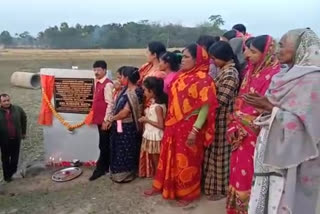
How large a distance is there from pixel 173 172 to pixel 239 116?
127 cm

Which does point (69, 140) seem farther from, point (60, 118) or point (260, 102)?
point (260, 102)

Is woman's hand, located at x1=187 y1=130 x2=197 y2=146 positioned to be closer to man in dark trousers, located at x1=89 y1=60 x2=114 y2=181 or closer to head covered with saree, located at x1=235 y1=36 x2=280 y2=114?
head covered with saree, located at x1=235 y1=36 x2=280 y2=114

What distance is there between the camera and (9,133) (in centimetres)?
607

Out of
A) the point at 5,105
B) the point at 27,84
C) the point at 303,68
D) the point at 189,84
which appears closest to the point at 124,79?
the point at 189,84

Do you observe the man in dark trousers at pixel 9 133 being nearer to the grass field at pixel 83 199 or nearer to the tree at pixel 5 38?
the grass field at pixel 83 199

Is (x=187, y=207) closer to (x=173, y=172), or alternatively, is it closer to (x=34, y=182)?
(x=173, y=172)

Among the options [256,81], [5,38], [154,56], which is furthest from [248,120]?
[5,38]

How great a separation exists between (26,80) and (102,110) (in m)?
12.2

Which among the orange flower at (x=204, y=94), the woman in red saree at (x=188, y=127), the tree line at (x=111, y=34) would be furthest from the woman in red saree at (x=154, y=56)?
the tree line at (x=111, y=34)

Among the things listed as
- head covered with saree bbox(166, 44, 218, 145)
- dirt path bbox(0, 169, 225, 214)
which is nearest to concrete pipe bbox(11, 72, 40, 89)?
dirt path bbox(0, 169, 225, 214)

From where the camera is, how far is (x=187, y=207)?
4.40 metres

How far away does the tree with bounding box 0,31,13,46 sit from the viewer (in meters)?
46.9

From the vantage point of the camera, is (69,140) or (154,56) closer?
(154,56)

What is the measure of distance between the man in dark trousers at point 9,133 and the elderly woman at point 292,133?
4.29 m
